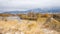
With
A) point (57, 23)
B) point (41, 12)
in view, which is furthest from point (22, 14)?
point (57, 23)

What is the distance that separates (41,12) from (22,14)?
0.93ft

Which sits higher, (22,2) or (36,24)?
(22,2)

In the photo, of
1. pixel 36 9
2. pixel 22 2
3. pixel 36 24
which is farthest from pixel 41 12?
pixel 22 2

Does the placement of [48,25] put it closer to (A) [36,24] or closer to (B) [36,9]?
(A) [36,24]

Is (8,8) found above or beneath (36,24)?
above

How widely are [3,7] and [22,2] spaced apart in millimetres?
295

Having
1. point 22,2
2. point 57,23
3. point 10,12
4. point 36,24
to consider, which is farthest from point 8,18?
point 57,23

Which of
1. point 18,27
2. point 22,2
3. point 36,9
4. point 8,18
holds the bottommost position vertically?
point 18,27

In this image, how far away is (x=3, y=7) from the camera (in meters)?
1.69

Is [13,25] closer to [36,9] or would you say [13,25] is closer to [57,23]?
[36,9]

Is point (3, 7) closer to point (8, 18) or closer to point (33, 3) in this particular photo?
point (8, 18)

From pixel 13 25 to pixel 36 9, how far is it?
41 cm

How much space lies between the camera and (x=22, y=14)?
1.68 metres

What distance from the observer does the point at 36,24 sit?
1.63m
